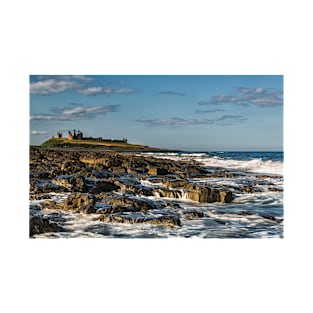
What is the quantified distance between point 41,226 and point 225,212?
2459mm

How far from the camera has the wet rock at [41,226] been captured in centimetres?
659

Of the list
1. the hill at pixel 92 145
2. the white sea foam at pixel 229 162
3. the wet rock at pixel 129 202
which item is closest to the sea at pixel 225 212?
the white sea foam at pixel 229 162

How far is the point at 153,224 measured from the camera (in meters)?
6.55

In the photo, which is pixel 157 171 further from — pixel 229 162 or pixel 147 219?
pixel 229 162

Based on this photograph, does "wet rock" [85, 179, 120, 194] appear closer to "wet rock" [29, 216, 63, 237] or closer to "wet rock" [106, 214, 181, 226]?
"wet rock" [106, 214, 181, 226]

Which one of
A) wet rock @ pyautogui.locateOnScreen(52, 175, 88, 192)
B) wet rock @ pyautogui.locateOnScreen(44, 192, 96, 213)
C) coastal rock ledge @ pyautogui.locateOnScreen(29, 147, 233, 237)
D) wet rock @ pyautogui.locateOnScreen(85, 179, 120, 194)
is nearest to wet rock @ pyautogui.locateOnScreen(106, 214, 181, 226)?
coastal rock ledge @ pyautogui.locateOnScreen(29, 147, 233, 237)

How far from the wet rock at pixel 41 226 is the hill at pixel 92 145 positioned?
101 centimetres

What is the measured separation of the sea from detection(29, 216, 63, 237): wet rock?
0.21 feet

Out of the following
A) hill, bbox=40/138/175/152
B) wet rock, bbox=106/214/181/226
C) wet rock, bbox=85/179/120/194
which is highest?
hill, bbox=40/138/175/152

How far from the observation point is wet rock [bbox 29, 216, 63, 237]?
6.59 m

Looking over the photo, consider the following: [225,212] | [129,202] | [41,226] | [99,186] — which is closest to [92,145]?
[99,186]

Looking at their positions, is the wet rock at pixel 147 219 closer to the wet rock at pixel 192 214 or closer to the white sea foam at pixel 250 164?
the wet rock at pixel 192 214
